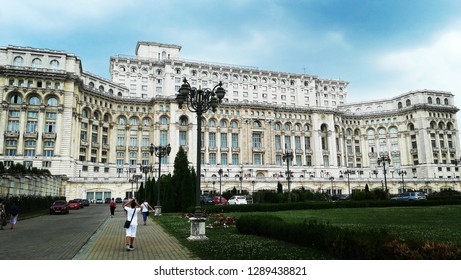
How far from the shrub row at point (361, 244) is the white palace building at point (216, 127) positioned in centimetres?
5724

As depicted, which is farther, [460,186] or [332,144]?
[332,144]

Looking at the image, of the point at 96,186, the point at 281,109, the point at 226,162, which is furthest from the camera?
the point at 281,109

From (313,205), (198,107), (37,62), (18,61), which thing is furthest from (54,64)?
(198,107)

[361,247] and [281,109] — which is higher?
[281,109]

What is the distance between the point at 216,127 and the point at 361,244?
82.2 metres

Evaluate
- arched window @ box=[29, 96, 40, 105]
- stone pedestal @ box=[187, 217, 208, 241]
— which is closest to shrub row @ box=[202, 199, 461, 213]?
stone pedestal @ box=[187, 217, 208, 241]

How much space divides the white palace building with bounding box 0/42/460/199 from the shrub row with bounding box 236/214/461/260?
2254 inches

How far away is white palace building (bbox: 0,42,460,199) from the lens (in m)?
68.9

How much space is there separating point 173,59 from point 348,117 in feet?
179

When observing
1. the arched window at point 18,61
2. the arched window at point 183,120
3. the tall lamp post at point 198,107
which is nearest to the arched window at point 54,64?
the arched window at point 18,61

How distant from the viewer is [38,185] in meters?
41.0
